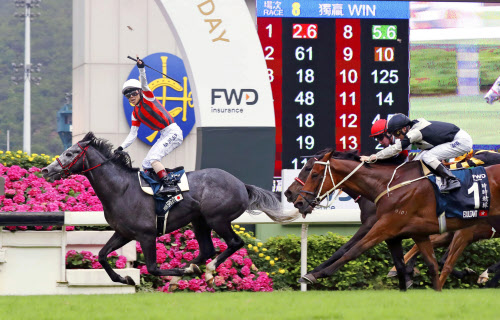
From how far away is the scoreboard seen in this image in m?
10.3

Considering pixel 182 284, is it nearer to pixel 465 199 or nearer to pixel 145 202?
pixel 145 202

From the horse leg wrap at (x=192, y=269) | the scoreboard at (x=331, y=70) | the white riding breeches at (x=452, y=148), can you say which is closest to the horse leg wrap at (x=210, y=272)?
the horse leg wrap at (x=192, y=269)

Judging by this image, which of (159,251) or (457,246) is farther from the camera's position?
(159,251)

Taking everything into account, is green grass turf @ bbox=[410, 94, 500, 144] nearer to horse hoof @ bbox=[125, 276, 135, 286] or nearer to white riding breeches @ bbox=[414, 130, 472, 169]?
white riding breeches @ bbox=[414, 130, 472, 169]

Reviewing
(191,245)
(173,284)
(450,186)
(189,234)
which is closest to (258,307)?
(450,186)

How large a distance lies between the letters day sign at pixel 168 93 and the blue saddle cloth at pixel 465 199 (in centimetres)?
487

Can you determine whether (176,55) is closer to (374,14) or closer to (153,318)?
(374,14)

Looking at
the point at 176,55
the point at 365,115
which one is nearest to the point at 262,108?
the point at 365,115

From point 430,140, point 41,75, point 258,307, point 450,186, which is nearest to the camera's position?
point 258,307

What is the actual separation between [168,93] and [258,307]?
639 centimetres

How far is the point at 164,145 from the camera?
8180mm

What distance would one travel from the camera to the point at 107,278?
8289 mm

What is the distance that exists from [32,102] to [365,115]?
43861 mm

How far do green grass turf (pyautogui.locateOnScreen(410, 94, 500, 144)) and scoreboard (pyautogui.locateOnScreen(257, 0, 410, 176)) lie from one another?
21.7 inches
